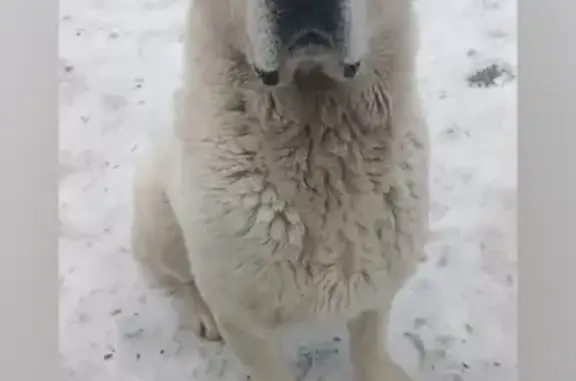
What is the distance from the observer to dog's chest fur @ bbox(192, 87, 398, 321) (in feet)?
3.67

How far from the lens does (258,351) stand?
120 centimetres

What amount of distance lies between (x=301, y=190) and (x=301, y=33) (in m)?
0.22

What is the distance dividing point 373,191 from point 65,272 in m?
0.44

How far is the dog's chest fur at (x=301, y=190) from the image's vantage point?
112 centimetres

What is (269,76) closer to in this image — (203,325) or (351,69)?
(351,69)

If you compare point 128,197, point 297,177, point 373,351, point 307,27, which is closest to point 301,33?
point 307,27

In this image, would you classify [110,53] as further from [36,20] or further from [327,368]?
[327,368]

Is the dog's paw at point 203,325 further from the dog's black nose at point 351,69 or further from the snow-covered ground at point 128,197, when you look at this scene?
the dog's black nose at point 351,69

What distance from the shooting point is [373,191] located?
1132 mm

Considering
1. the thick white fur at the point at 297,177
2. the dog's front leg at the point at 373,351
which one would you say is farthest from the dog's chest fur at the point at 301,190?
the dog's front leg at the point at 373,351

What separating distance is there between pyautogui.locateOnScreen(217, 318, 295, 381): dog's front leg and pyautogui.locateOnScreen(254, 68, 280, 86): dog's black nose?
339 millimetres

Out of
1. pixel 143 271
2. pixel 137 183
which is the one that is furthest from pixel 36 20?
pixel 143 271

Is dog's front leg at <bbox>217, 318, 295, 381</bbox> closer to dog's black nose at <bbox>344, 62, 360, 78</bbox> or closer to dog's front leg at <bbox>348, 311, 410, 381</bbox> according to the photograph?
dog's front leg at <bbox>348, 311, 410, 381</bbox>

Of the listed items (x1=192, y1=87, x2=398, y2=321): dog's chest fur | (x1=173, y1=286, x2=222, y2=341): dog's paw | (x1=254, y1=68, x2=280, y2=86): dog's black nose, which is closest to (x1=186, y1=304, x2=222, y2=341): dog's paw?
(x1=173, y1=286, x2=222, y2=341): dog's paw
